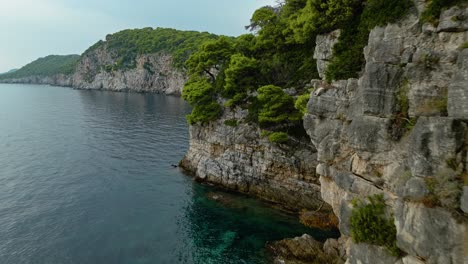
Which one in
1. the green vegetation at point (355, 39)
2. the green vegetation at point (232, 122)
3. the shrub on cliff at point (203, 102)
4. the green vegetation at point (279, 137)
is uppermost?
the green vegetation at point (355, 39)

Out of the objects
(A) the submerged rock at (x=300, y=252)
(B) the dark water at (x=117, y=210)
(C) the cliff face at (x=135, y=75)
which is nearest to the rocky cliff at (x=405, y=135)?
(A) the submerged rock at (x=300, y=252)

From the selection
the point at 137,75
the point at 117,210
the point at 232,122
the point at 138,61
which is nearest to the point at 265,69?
the point at 232,122

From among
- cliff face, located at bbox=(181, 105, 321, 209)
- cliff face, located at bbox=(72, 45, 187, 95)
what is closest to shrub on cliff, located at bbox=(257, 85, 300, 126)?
cliff face, located at bbox=(181, 105, 321, 209)

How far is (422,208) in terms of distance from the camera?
14906 mm

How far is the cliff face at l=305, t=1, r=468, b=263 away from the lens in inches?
549

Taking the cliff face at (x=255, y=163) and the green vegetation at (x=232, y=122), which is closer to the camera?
the cliff face at (x=255, y=163)

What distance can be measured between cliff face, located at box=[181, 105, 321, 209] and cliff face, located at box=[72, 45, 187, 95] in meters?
92.1

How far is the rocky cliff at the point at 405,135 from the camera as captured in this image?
13992mm

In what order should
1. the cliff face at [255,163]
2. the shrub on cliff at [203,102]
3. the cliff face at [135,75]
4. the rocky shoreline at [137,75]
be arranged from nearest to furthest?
the cliff face at [255,163] → the shrub on cliff at [203,102] → the rocky shoreline at [137,75] → the cliff face at [135,75]

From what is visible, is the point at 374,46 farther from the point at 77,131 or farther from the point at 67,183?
the point at 77,131

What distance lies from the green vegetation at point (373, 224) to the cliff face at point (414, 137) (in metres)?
0.46

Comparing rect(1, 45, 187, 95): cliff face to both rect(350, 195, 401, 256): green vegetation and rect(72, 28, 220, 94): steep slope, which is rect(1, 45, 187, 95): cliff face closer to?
rect(72, 28, 220, 94): steep slope

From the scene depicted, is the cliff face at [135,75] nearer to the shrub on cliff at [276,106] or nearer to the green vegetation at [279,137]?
the shrub on cliff at [276,106]

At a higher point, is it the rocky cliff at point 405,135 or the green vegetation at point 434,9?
the green vegetation at point 434,9
